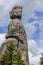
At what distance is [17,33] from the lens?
5262 cm

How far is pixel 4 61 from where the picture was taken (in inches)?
1711

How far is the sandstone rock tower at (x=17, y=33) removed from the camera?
52250 mm

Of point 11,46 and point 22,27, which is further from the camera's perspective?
point 22,27

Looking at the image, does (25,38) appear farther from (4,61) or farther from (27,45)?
(4,61)

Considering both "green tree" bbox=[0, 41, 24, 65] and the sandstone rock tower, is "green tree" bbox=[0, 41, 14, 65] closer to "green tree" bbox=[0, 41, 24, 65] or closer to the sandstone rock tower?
"green tree" bbox=[0, 41, 24, 65]

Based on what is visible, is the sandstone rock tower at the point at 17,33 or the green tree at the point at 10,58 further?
the sandstone rock tower at the point at 17,33

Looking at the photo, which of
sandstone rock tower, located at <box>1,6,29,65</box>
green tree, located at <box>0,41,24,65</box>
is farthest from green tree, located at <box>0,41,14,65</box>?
sandstone rock tower, located at <box>1,6,29,65</box>

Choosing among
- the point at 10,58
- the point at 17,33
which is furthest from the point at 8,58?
the point at 17,33

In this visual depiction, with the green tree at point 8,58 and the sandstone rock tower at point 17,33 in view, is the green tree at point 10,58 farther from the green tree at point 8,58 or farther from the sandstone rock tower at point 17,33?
the sandstone rock tower at point 17,33

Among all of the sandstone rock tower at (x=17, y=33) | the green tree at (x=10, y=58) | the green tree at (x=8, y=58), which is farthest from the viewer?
the sandstone rock tower at (x=17, y=33)

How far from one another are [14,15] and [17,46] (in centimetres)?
501


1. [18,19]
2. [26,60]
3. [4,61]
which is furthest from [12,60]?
[18,19]

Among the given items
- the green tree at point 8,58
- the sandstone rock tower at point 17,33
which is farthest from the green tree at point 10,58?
the sandstone rock tower at point 17,33

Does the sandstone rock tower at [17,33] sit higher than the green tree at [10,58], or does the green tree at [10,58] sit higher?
the sandstone rock tower at [17,33]
